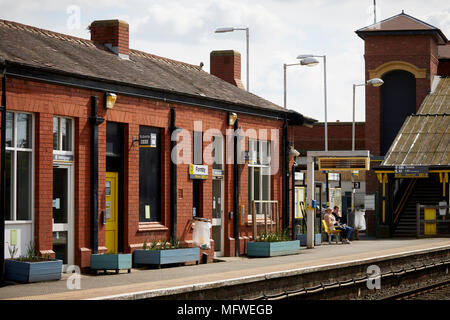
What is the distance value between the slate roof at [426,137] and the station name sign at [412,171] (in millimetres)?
528

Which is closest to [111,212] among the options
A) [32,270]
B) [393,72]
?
[32,270]

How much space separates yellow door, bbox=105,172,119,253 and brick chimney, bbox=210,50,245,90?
10251mm

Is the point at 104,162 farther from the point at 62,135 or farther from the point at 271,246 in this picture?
the point at 271,246

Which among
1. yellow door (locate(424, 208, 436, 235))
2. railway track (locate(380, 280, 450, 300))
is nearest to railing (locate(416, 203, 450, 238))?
yellow door (locate(424, 208, 436, 235))

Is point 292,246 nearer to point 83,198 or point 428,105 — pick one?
point 83,198

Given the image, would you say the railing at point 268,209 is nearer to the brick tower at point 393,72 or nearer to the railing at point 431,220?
the railing at point 431,220

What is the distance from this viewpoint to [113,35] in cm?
2445

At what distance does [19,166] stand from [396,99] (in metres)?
31.4

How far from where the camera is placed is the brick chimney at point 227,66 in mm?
31078

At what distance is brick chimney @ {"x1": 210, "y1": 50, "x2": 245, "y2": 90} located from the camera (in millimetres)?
31078

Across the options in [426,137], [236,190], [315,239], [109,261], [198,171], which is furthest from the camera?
[426,137]

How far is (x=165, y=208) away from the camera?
75.7 feet

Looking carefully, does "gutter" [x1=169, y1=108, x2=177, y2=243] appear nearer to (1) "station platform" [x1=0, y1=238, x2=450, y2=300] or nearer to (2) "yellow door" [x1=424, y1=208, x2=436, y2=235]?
(1) "station platform" [x1=0, y1=238, x2=450, y2=300]

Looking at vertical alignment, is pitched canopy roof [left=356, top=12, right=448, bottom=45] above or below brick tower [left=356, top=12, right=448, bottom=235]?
above
